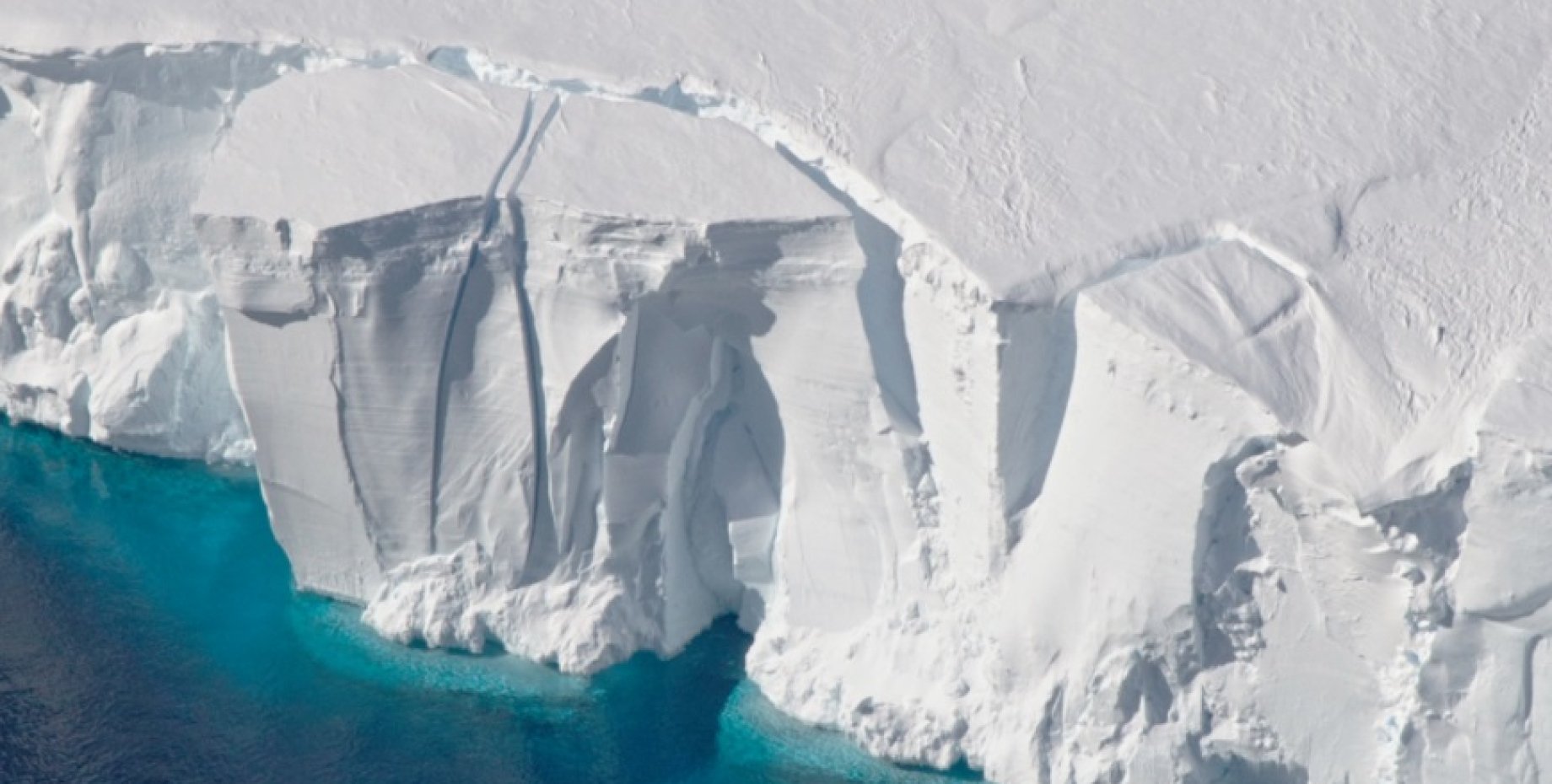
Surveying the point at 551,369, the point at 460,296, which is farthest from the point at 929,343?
the point at 460,296

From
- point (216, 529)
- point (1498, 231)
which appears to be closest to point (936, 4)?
point (1498, 231)

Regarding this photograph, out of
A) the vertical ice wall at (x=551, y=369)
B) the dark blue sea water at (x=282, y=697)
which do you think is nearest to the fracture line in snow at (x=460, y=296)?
the vertical ice wall at (x=551, y=369)

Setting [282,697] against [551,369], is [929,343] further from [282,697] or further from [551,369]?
[282,697]

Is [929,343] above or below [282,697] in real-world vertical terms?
above

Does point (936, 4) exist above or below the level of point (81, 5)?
above

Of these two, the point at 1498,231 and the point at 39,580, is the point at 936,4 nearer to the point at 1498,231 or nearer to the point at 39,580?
the point at 1498,231

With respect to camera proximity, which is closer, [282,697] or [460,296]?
[460,296]

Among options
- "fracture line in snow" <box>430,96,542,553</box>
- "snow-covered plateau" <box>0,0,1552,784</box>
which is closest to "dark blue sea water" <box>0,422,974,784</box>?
"snow-covered plateau" <box>0,0,1552,784</box>
